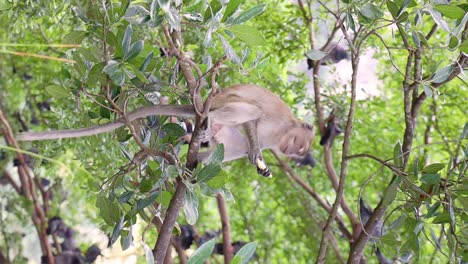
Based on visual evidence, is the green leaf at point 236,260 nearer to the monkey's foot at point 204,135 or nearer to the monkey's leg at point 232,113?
the monkey's foot at point 204,135

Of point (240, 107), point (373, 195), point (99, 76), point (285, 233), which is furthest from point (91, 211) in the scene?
point (99, 76)

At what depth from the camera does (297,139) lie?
1.64m

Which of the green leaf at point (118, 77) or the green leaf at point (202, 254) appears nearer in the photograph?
the green leaf at point (202, 254)

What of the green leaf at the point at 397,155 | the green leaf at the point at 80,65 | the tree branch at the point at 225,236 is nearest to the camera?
the green leaf at the point at 80,65

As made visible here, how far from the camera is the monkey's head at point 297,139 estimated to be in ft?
5.34

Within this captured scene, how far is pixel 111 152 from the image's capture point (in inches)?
67.1

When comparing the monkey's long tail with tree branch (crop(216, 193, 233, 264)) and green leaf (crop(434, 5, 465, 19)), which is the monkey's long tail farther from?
tree branch (crop(216, 193, 233, 264))

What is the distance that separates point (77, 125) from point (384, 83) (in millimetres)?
1460

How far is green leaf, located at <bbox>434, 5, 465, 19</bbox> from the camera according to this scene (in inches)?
39.3

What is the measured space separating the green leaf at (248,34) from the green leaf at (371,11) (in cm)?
18

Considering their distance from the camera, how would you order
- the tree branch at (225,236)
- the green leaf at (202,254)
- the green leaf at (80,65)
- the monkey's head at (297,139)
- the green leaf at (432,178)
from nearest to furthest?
the green leaf at (202,254) < the green leaf at (80,65) < the green leaf at (432,178) < the monkey's head at (297,139) < the tree branch at (225,236)

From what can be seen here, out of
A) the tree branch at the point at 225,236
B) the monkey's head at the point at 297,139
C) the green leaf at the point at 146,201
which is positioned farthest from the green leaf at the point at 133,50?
the tree branch at the point at 225,236

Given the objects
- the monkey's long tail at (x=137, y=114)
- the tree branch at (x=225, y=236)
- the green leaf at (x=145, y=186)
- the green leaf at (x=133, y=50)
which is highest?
the green leaf at (x=133, y=50)

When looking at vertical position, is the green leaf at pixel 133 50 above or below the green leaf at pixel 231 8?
below
